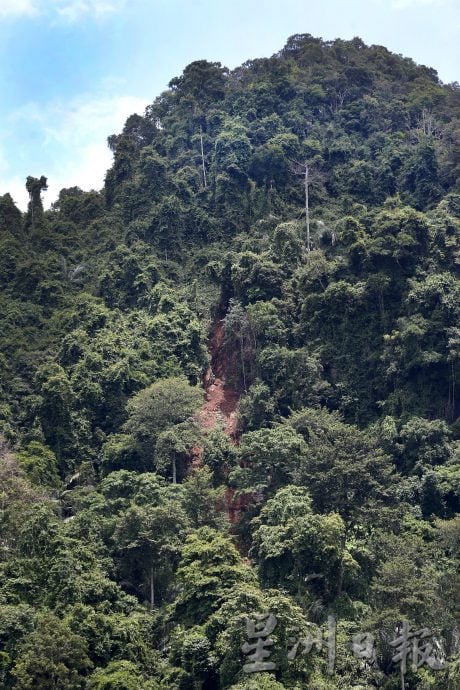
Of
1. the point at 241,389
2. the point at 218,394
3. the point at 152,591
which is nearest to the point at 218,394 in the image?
the point at 218,394

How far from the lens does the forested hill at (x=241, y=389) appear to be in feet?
81.8

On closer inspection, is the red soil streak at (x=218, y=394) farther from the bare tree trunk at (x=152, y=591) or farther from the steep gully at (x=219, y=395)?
the bare tree trunk at (x=152, y=591)

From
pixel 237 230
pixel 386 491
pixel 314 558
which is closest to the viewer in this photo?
pixel 314 558

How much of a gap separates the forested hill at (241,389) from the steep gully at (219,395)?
0.14m

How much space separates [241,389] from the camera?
4125 centimetres

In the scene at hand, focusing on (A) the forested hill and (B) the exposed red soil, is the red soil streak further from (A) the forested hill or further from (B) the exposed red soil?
(A) the forested hill

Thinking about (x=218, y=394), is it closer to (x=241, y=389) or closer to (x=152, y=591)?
(x=241, y=389)

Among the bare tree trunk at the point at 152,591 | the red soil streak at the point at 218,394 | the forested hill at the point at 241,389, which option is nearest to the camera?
the forested hill at the point at 241,389

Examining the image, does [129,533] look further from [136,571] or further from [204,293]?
[204,293]

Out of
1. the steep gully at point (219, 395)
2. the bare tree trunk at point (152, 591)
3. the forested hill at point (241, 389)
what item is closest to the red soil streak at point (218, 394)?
the steep gully at point (219, 395)

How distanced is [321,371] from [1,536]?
15175mm

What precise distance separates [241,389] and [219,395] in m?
1.04

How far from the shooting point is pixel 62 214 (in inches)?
2180

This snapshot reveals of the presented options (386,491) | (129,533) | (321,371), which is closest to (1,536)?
(129,533)
